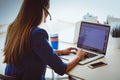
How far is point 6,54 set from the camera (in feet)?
5.01

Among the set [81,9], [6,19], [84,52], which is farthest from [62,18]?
[84,52]

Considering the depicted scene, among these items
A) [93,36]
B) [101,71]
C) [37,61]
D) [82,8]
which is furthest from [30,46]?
[82,8]

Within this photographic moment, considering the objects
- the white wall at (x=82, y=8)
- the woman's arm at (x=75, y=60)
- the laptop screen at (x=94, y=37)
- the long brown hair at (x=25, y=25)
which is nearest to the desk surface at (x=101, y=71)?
the woman's arm at (x=75, y=60)

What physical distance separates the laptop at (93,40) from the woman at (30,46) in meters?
0.43

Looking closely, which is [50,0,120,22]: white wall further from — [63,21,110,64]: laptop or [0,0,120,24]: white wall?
[63,21,110,64]: laptop

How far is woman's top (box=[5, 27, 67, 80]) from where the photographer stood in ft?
4.70

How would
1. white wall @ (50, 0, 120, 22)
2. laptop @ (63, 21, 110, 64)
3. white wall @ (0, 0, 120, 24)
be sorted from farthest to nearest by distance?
white wall @ (50, 0, 120, 22)
white wall @ (0, 0, 120, 24)
laptop @ (63, 21, 110, 64)

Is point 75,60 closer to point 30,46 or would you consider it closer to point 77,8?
point 30,46

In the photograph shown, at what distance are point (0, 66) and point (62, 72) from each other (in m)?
1.56

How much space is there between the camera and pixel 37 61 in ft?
4.94

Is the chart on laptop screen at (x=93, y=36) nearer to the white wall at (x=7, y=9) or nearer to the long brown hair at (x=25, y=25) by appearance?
the long brown hair at (x=25, y=25)

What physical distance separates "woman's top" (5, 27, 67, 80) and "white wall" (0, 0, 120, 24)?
4.45 feet

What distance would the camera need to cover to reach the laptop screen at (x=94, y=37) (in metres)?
1.86

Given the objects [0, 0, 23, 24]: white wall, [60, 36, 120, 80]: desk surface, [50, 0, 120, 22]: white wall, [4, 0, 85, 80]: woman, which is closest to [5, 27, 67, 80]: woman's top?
[4, 0, 85, 80]: woman
